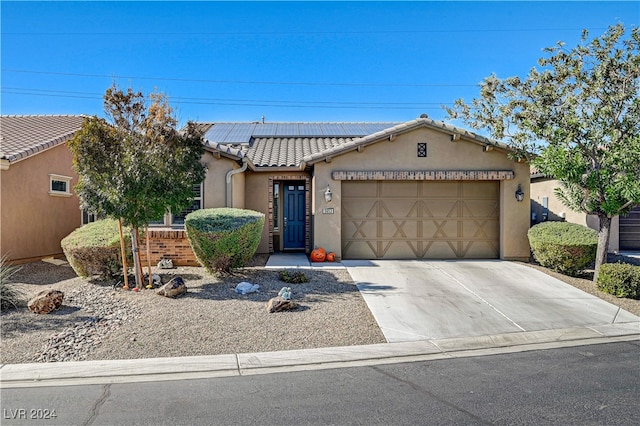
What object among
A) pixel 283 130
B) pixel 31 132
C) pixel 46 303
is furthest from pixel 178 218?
pixel 283 130

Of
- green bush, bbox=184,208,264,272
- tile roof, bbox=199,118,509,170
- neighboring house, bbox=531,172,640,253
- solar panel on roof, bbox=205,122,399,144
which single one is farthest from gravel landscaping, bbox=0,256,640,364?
solar panel on roof, bbox=205,122,399,144

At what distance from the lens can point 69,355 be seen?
17.9 feet

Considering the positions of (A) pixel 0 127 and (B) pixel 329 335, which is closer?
(B) pixel 329 335

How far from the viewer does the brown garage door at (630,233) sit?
46.9 ft

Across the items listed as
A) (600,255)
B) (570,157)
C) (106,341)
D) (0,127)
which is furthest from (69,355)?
(0,127)

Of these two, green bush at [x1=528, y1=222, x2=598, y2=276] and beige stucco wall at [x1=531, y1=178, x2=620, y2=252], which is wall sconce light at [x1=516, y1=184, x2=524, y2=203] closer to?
green bush at [x1=528, y1=222, x2=598, y2=276]

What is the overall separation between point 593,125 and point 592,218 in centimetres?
494

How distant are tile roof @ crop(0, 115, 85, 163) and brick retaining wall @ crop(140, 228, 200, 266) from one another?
4.27 meters

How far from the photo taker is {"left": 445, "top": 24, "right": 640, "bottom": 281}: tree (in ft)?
30.0

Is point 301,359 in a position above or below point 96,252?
below

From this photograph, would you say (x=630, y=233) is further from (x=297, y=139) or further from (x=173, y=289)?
(x=173, y=289)

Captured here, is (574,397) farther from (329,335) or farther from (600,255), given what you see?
(600,255)

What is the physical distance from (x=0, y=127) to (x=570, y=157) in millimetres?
17650

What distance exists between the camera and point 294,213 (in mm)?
13727
